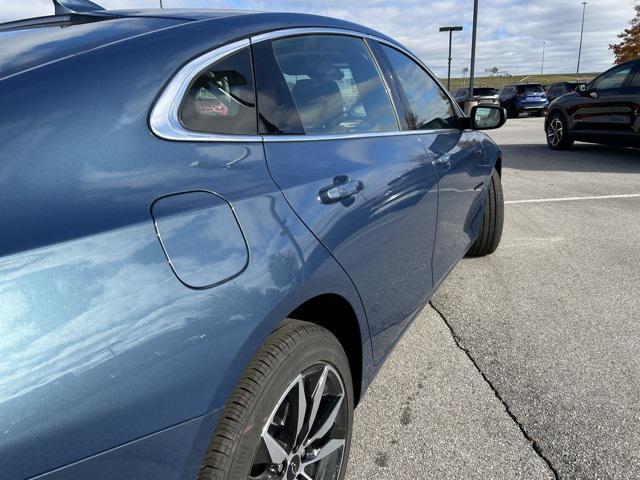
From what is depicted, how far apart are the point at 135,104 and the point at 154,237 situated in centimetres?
38

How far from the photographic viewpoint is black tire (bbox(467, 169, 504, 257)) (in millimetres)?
4297

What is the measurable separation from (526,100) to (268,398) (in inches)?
990

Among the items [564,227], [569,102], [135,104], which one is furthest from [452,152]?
[569,102]

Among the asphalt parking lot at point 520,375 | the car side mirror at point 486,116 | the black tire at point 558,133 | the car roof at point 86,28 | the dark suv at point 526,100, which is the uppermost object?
the car roof at point 86,28

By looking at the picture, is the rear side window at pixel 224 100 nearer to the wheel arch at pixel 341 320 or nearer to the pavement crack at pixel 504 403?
the wheel arch at pixel 341 320

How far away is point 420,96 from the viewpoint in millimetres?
3037

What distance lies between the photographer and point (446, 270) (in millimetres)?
3156

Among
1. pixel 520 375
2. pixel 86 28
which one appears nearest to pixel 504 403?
pixel 520 375

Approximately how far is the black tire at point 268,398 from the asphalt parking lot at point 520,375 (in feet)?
2.26

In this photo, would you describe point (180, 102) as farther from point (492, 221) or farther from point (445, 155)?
point (492, 221)

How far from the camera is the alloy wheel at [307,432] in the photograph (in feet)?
5.07

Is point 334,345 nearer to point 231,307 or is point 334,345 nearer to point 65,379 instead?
point 231,307

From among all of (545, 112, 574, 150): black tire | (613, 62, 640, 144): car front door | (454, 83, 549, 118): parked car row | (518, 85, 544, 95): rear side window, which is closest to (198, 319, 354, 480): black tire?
(613, 62, 640, 144): car front door

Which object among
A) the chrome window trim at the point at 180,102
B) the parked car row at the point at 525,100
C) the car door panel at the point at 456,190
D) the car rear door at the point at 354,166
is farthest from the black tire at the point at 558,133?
the parked car row at the point at 525,100
